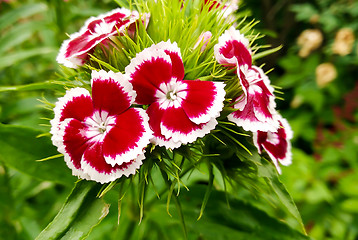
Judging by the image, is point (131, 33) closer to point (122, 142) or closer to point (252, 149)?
point (122, 142)

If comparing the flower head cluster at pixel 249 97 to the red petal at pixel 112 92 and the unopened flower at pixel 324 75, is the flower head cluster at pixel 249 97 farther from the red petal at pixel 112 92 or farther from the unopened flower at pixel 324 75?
the unopened flower at pixel 324 75

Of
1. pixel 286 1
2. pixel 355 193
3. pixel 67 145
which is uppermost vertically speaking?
pixel 67 145

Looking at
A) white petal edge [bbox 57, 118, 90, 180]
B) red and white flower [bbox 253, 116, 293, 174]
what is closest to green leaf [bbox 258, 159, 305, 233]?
red and white flower [bbox 253, 116, 293, 174]

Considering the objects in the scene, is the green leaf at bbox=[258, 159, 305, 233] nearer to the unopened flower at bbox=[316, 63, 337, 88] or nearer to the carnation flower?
the carnation flower

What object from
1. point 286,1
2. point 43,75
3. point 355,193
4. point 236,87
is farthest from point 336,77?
point 236,87

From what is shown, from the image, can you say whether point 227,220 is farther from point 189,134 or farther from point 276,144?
Answer: point 189,134

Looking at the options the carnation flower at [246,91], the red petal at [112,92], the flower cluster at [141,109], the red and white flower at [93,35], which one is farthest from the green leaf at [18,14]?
the carnation flower at [246,91]

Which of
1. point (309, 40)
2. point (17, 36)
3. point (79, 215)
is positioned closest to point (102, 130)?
point (79, 215)
